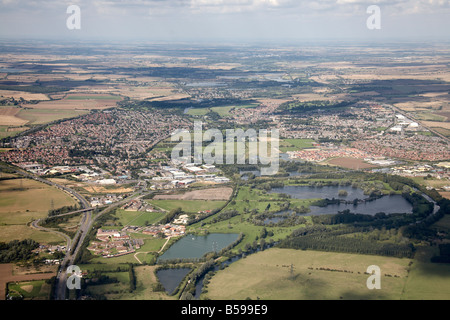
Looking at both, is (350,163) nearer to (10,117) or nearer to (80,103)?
(10,117)

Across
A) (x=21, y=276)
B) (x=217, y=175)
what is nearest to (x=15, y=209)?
(x=21, y=276)

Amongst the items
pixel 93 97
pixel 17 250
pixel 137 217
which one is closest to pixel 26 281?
pixel 17 250

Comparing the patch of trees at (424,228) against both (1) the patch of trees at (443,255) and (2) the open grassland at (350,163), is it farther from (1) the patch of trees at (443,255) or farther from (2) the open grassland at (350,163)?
(2) the open grassland at (350,163)

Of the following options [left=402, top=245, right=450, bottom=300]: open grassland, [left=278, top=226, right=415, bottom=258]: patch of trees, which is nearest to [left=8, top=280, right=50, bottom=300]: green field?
[left=278, top=226, right=415, bottom=258]: patch of trees

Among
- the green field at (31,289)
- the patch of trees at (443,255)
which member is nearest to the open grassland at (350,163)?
the patch of trees at (443,255)

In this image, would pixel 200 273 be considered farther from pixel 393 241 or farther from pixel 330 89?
pixel 330 89
